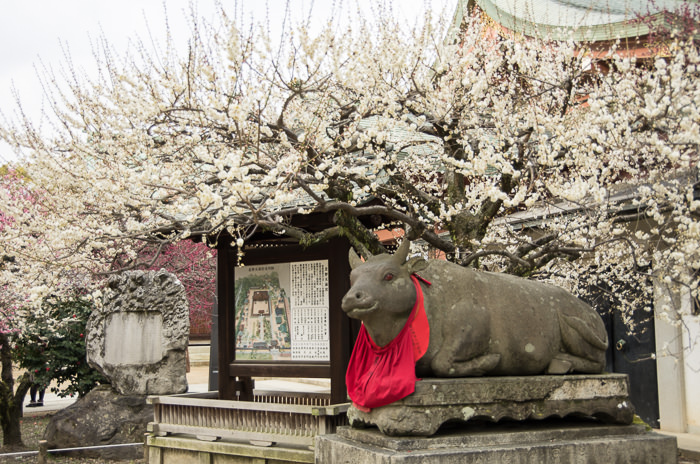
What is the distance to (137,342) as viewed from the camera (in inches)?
464

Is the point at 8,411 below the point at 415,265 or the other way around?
below

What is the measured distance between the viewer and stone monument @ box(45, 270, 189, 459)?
11.5 m

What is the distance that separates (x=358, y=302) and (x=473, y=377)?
1.19 metres

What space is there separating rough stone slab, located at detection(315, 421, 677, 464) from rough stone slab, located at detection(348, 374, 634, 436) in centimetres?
11

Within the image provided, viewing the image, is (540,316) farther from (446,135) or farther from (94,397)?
(94,397)

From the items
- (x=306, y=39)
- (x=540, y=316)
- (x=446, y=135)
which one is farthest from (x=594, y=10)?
(x=540, y=316)

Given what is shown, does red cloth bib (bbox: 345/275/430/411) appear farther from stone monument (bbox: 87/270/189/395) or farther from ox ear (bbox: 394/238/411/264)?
stone monument (bbox: 87/270/189/395)

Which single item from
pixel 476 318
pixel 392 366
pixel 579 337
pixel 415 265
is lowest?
pixel 392 366

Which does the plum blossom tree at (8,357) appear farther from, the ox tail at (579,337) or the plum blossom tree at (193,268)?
the ox tail at (579,337)

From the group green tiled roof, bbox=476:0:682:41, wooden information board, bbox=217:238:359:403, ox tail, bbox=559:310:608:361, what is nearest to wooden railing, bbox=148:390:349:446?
wooden information board, bbox=217:238:359:403

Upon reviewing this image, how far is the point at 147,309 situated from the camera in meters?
11.8

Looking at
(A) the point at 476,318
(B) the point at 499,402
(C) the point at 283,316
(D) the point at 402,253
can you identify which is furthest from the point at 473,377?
(C) the point at 283,316

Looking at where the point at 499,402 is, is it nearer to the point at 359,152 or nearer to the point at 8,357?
the point at 359,152

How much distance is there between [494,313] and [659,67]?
95.4 inches
